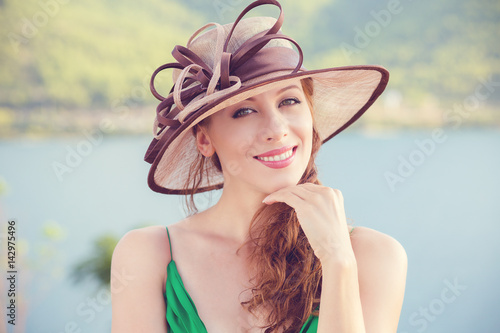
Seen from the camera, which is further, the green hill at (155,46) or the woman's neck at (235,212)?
→ the green hill at (155,46)

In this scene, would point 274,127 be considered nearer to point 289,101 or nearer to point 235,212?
point 289,101

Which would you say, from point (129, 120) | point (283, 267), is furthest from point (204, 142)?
point (129, 120)

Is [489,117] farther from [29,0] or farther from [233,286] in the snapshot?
[233,286]

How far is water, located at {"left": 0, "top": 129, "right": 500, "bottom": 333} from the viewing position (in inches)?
233

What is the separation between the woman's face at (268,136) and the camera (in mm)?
1491

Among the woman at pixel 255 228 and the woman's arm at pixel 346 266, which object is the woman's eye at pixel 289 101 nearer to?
the woman at pixel 255 228

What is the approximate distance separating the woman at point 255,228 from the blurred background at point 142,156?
13.4ft

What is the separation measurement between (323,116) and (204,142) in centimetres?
50

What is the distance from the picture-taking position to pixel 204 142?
171 centimetres

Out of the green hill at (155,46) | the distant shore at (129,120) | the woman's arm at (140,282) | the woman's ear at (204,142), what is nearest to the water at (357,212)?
the distant shore at (129,120)

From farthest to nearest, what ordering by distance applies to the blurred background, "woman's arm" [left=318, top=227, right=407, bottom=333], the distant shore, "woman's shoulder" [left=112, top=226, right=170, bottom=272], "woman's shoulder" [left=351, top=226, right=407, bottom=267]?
the distant shore < the blurred background < "woman's shoulder" [left=112, top=226, right=170, bottom=272] < "woman's shoulder" [left=351, top=226, right=407, bottom=267] < "woman's arm" [left=318, top=227, right=407, bottom=333]

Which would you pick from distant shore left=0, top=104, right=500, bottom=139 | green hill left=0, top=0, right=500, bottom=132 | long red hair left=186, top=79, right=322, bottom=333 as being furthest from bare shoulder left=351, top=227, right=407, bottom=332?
distant shore left=0, top=104, right=500, bottom=139

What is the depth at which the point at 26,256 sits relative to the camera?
18.1 ft

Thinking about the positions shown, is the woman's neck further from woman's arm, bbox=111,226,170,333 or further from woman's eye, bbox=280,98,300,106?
woman's eye, bbox=280,98,300,106
